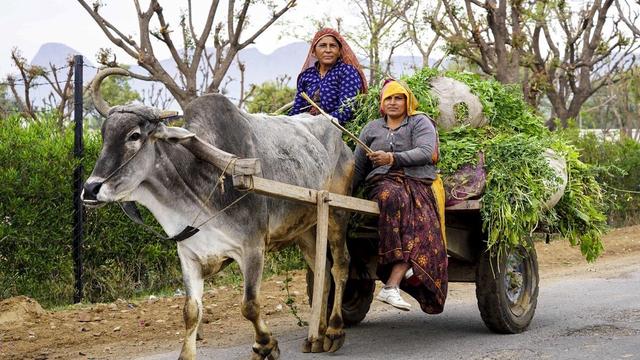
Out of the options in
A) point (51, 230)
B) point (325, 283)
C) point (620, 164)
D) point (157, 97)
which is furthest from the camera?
point (157, 97)

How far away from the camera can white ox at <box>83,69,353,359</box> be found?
5.52 meters

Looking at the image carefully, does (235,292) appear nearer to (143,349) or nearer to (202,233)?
(143,349)

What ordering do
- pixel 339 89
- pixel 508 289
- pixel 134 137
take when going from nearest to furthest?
1. pixel 134 137
2. pixel 508 289
3. pixel 339 89

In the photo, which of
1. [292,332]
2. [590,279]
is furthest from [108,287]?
[590,279]

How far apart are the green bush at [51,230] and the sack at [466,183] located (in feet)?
12.6

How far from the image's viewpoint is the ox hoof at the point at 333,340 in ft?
22.0

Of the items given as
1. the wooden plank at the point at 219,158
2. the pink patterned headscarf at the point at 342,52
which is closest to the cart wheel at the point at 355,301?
the pink patterned headscarf at the point at 342,52

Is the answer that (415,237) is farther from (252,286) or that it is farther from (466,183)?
(252,286)

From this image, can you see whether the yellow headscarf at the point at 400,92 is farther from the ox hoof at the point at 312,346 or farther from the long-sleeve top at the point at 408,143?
the ox hoof at the point at 312,346

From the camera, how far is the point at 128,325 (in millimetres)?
8086

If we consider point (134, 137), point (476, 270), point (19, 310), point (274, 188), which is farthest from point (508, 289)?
point (19, 310)

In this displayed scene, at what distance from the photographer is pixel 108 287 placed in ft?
31.0

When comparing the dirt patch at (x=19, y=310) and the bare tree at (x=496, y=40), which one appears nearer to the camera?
the dirt patch at (x=19, y=310)

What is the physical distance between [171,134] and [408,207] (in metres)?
1.83
